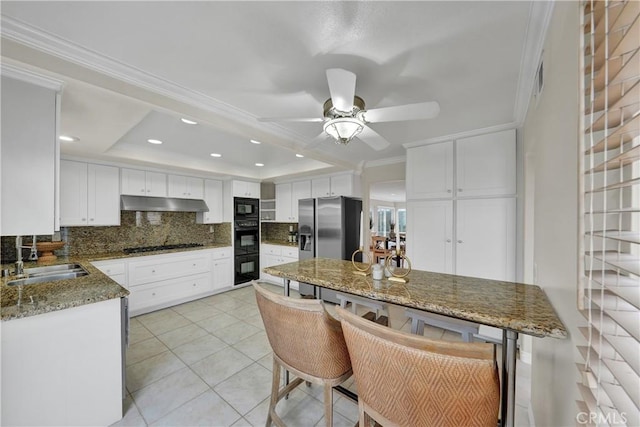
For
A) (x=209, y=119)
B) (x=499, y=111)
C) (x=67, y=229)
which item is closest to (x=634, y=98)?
(x=499, y=111)

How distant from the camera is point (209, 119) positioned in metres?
2.12

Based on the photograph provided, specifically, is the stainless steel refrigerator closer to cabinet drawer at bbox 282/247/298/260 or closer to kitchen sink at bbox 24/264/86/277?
cabinet drawer at bbox 282/247/298/260

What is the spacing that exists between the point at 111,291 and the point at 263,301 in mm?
1187

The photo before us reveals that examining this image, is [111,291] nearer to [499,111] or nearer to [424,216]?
[424,216]

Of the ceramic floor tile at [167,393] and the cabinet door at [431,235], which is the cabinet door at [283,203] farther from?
the ceramic floor tile at [167,393]

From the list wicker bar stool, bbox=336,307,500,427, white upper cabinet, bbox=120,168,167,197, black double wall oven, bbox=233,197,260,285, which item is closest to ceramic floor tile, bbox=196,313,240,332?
black double wall oven, bbox=233,197,260,285

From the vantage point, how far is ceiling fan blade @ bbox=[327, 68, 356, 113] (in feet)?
4.26

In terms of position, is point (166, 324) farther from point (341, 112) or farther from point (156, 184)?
point (341, 112)

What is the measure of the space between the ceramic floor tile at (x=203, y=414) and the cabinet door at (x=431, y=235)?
2.44 meters

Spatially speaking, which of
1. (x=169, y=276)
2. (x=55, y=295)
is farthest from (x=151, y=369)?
(x=169, y=276)

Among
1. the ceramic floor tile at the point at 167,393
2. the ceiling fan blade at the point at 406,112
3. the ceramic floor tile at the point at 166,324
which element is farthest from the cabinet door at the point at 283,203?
the ceiling fan blade at the point at 406,112

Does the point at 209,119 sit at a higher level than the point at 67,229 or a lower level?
higher

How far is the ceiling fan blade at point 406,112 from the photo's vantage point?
1515 mm

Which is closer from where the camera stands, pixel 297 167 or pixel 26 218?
pixel 26 218
